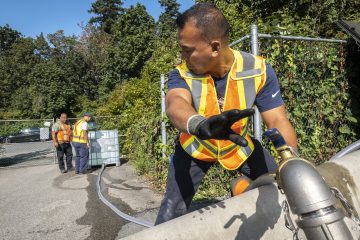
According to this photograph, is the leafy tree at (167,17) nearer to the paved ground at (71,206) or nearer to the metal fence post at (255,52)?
the paved ground at (71,206)

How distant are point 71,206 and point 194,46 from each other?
16.9ft

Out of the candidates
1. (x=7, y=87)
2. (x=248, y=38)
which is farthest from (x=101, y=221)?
(x=7, y=87)

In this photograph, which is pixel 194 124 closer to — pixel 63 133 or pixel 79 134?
pixel 79 134

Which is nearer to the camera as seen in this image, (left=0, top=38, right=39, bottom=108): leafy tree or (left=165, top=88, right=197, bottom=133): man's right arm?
(left=165, top=88, right=197, bottom=133): man's right arm

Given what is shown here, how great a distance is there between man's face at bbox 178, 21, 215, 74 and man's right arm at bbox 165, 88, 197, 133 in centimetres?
20

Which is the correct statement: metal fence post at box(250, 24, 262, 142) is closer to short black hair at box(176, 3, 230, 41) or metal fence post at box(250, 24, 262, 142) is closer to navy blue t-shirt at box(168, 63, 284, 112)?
navy blue t-shirt at box(168, 63, 284, 112)

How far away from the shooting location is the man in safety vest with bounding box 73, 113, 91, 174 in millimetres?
10141

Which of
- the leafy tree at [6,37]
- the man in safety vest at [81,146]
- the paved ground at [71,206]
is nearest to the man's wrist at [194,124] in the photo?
the paved ground at [71,206]

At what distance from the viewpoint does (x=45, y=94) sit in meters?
35.2

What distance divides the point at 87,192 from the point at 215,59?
19.9 ft

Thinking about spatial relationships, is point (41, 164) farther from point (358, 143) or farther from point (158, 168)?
point (358, 143)

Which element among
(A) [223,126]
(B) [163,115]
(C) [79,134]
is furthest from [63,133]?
(A) [223,126]

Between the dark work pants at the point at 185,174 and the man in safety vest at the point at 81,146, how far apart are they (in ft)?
27.0

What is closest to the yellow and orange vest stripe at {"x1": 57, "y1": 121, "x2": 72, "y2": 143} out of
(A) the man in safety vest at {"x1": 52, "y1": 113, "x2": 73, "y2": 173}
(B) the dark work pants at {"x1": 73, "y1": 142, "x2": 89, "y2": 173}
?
(A) the man in safety vest at {"x1": 52, "y1": 113, "x2": 73, "y2": 173}
